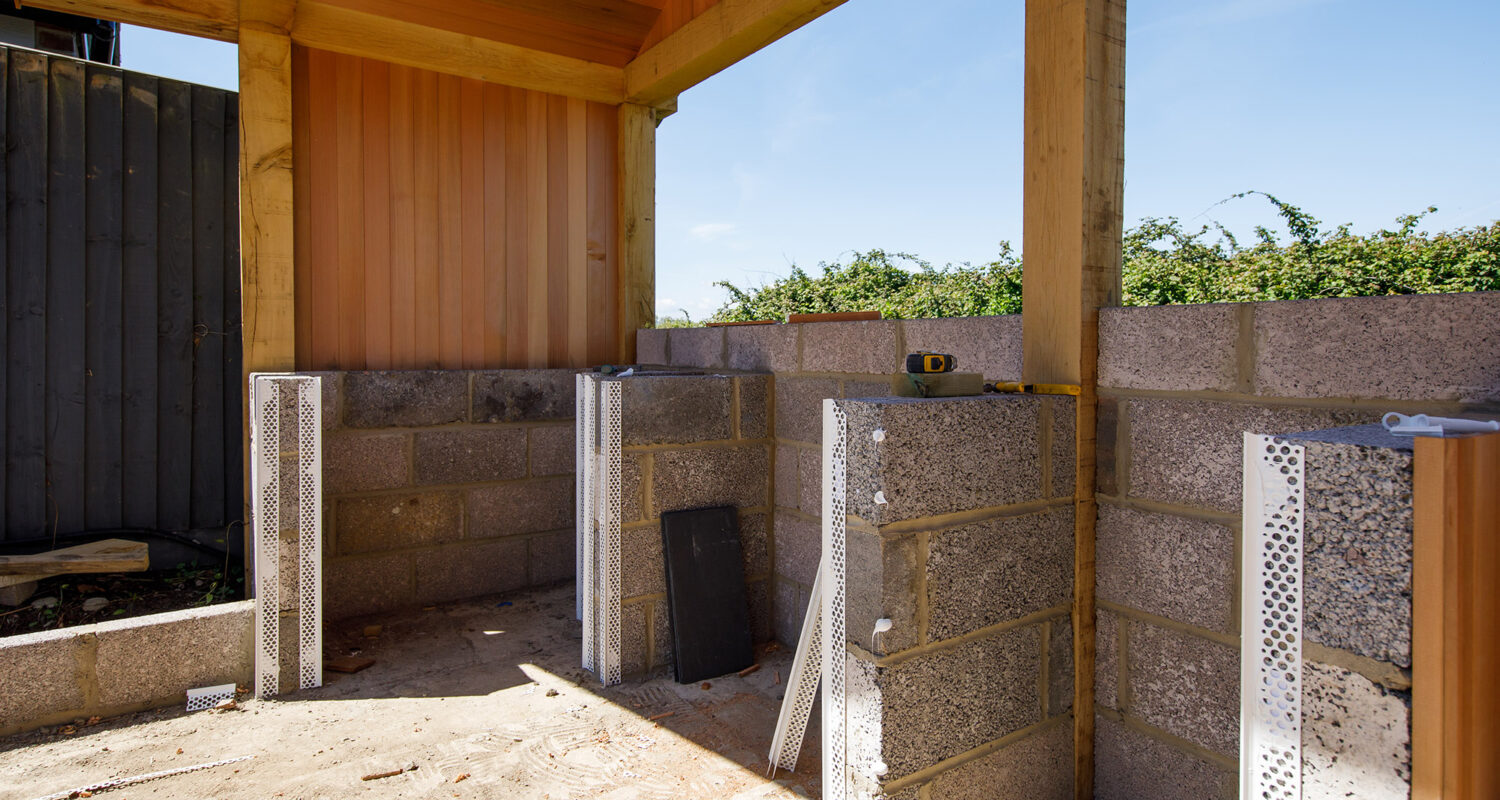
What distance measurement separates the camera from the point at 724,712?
272 centimetres

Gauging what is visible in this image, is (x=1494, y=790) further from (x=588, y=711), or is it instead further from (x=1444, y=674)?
(x=588, y=711)

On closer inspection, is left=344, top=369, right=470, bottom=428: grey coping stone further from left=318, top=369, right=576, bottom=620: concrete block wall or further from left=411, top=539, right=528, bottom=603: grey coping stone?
left=411, top=539, right=528, bottom=603: grey coping stone

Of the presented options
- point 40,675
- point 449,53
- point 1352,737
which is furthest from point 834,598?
point 449,53

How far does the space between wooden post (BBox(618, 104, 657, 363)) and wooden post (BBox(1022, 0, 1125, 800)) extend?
264 cm

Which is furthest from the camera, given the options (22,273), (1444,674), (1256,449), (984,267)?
(984,267)

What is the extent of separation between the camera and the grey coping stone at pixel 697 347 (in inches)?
144

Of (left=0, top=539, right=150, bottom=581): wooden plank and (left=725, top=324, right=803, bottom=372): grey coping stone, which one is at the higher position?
(left=725, top=324, right=803, bottom=372): grey coping stone

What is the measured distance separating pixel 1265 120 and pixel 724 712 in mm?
8982

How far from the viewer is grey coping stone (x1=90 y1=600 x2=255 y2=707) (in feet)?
8.55

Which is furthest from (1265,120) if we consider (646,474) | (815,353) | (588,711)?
(588,711)

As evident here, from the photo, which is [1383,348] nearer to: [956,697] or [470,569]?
[956,697]

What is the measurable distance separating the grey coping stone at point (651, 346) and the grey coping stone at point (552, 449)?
0.58 metres

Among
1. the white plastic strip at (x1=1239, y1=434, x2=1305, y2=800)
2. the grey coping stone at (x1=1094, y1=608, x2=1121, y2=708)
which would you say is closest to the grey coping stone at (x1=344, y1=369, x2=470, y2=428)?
the grey coping stone at (x1=1094, y1=608, x2=1121, y2=708)

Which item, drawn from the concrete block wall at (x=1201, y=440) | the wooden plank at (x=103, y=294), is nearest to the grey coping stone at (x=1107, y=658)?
the concrete block wall at (x=1201, y=440)
